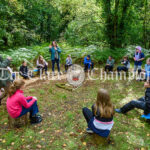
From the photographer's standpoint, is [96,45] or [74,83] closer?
[74,83]

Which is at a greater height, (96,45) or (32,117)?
(96,45)

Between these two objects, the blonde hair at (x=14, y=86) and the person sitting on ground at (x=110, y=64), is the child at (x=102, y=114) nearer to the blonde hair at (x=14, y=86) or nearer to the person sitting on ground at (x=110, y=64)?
the blonde hair at (x=14, y=86)

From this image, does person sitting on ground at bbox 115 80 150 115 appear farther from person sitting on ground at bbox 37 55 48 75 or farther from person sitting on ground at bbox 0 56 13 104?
person sitting on ground at bbox 37 55 48 75

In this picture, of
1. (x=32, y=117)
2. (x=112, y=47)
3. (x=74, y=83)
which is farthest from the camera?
(x=112, y=47)

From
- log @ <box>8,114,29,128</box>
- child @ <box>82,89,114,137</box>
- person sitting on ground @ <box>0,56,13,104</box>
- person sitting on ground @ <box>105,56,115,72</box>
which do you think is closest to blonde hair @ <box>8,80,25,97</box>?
log @ <box>8,114,29,128</box>

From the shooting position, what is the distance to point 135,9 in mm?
10695

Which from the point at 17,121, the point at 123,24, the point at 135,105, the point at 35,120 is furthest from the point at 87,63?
the point at 17,121

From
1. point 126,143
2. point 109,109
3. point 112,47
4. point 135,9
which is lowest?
point 126,143

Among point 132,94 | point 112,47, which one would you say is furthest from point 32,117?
point 112,47

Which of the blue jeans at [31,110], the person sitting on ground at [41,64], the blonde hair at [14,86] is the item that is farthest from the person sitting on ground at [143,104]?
the person sitting on ground at [41,64]

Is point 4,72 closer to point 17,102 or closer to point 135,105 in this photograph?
point 17,102

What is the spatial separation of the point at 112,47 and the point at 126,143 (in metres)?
9.22

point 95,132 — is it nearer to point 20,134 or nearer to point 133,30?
point 20,134

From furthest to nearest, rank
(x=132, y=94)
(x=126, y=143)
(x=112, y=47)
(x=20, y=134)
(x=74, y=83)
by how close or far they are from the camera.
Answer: (x=112, y=47) → (x=74, y=83) → (x=132, y=94) → (x=20, y=134) → (x=126, y=143)
